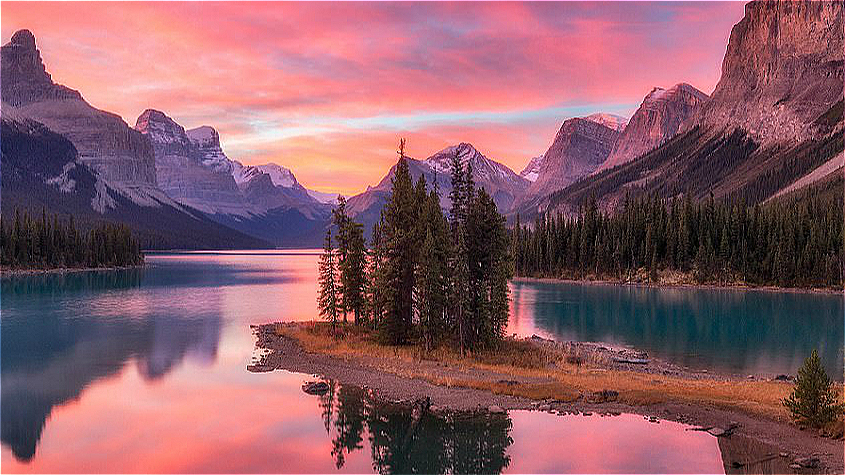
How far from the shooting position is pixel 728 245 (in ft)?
551

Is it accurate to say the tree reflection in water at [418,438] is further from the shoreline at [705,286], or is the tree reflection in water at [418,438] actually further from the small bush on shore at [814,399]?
the shoreline at [705,286]

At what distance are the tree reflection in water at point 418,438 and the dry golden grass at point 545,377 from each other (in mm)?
7481

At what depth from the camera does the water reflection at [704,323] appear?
7300 cm

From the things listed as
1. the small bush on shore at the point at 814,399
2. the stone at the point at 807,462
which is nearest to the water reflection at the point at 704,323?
the small bush on shore at the point at 814,399

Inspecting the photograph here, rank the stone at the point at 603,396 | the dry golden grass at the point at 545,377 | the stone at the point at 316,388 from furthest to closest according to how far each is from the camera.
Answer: the stone at the point at 316,388 < the stone at the point at 603,396 < the dry golden grass at the point at 545,377

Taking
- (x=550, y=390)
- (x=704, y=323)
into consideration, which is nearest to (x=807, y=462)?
(x=550, y=390)

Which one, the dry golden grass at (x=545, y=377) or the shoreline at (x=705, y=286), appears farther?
the shoreline at (x=705, y=286)

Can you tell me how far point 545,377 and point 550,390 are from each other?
538 centimetres

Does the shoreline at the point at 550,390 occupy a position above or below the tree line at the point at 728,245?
below

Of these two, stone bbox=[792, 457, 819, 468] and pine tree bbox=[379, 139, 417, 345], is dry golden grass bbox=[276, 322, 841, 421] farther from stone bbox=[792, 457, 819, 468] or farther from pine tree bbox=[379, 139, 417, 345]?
stone bbox=[792, 457, 819, 468]

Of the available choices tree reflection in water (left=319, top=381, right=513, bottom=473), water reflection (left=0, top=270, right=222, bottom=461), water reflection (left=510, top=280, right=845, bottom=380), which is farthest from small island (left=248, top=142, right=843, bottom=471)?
water reflection (left=0, top=270, right=222, bottom=461)

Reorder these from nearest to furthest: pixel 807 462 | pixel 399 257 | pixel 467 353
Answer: pixel 807 462 → pixel 467 353 → pixel 399 257

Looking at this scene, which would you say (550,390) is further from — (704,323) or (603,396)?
(704,323)

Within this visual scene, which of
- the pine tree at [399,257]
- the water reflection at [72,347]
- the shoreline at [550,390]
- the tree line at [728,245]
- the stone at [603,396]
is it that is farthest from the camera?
the tree line at [728,245]
